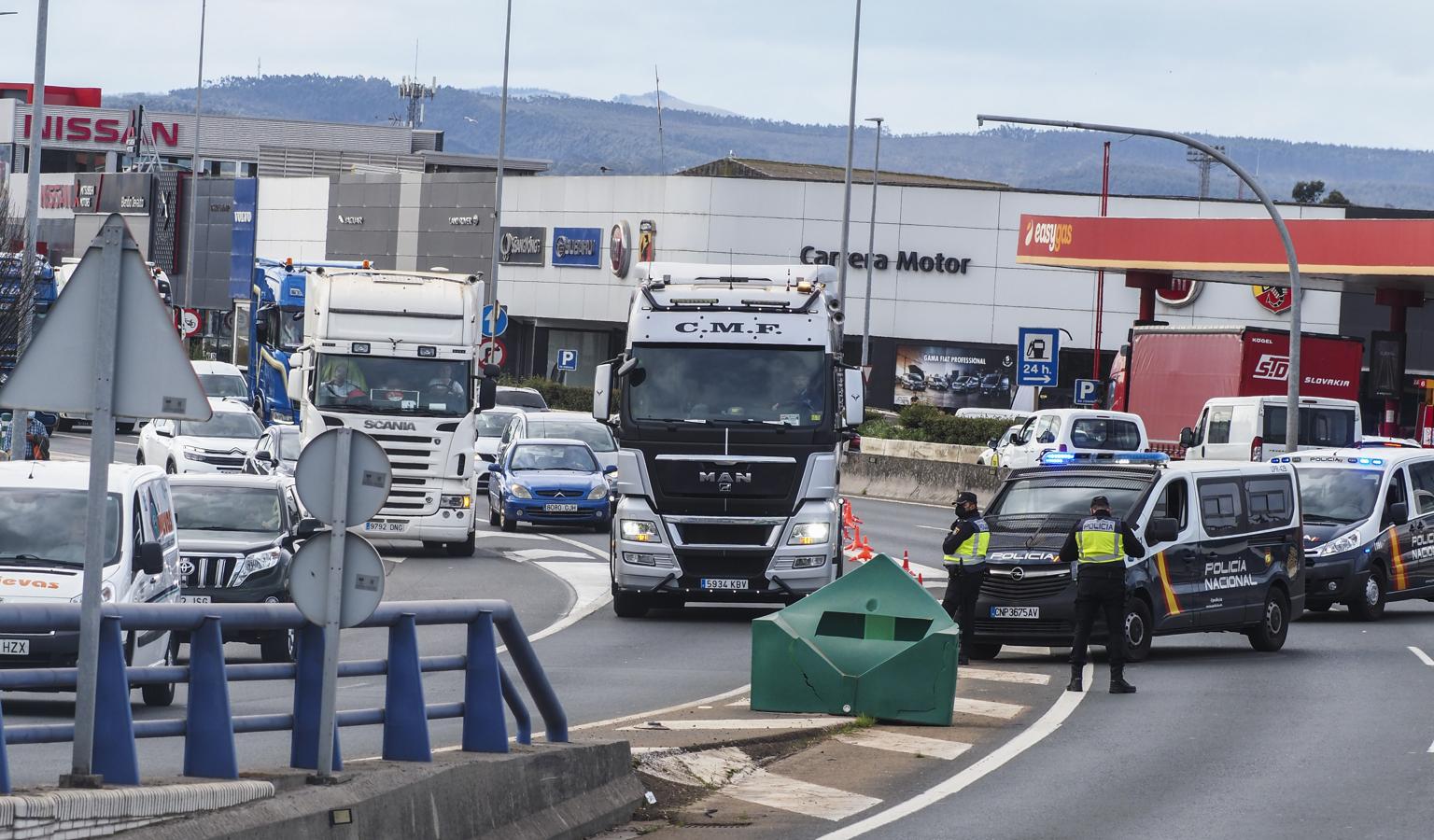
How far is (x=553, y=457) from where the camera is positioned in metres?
33.8

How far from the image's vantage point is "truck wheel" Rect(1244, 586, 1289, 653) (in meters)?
20.4

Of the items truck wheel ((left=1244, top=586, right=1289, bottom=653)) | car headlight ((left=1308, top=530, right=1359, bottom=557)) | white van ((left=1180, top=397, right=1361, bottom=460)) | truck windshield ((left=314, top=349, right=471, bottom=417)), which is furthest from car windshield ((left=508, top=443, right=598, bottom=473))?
truck wheel ((left=1244, top=586, right=1289, bottom=653))

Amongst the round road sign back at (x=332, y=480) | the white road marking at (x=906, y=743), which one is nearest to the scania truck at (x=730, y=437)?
the white road marking at (x=906, y=743)

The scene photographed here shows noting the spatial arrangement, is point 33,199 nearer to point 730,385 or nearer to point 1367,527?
point 730,385

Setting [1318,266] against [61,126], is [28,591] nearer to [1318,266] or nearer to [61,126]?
[1318,266]

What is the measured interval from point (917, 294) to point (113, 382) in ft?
219

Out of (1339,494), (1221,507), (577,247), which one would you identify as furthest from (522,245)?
(1221,507)

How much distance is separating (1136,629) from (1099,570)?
2.10 metres

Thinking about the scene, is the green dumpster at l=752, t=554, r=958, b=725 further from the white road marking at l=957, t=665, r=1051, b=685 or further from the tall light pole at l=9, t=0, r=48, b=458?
the tall light pole at l=9, t=0, r=48, b=458

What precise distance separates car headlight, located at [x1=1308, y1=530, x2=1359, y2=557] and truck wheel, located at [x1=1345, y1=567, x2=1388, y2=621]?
512mm

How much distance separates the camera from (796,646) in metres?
14.9

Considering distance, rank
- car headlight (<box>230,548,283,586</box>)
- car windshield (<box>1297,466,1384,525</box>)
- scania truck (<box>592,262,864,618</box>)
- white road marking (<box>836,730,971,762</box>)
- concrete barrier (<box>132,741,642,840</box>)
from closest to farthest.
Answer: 1. concrete barrier (<box>132,741,642,840</box>)
2. white road marking (<box>836,730,971,762</box>)
3. car headlight (<box>230,548,283,586</box>)
4. scania truck (<box>592,262,864,618</box>)
5. car windshield (<box>1297,466,1384,525</box>)

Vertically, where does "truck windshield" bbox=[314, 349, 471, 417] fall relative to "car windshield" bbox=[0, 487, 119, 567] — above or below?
above

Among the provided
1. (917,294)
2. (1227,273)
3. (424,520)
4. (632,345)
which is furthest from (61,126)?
(632,345)
